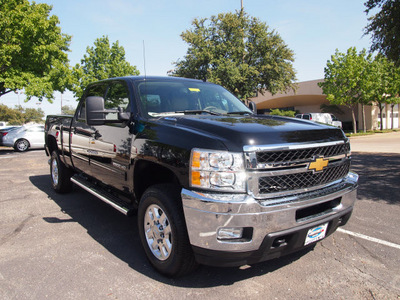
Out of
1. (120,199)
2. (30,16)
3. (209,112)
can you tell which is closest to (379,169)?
(209,112)

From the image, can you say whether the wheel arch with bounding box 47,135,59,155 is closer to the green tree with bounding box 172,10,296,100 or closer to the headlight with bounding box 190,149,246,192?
the headlight with bounding box 190,149,246,192

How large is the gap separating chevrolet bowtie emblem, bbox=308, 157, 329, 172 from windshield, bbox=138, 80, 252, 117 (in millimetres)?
1382

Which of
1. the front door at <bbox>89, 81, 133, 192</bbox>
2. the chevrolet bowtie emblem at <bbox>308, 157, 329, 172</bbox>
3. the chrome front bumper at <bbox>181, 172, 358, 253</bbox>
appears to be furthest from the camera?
the front door at <bbox>89, 81, 133, 192</bbox>

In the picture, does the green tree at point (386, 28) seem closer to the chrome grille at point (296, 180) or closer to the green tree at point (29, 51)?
the chrome grille at point (296, 180)

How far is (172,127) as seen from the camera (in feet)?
9.65

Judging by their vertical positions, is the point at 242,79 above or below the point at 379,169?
above

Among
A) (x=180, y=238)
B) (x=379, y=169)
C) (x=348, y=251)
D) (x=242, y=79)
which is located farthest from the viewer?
(x=242, y=79)

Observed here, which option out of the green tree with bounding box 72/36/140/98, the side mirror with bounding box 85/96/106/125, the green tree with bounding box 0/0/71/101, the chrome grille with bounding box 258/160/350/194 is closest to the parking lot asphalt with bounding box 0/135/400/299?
the chrome grille with bounding box 258/160/350/194

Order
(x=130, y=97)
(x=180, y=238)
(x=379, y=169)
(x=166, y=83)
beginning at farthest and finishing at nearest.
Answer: (x=379, y=169) → (x=166, y=83) → (x=130, y=97) → (x=180, y=238)

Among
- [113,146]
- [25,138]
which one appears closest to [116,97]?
[113,146]

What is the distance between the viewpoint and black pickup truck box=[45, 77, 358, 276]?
96.4 inches

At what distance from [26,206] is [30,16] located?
13.4 meters

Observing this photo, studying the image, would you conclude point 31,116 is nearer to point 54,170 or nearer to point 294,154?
point 54,170

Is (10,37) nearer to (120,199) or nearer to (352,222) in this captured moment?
(120,199)
